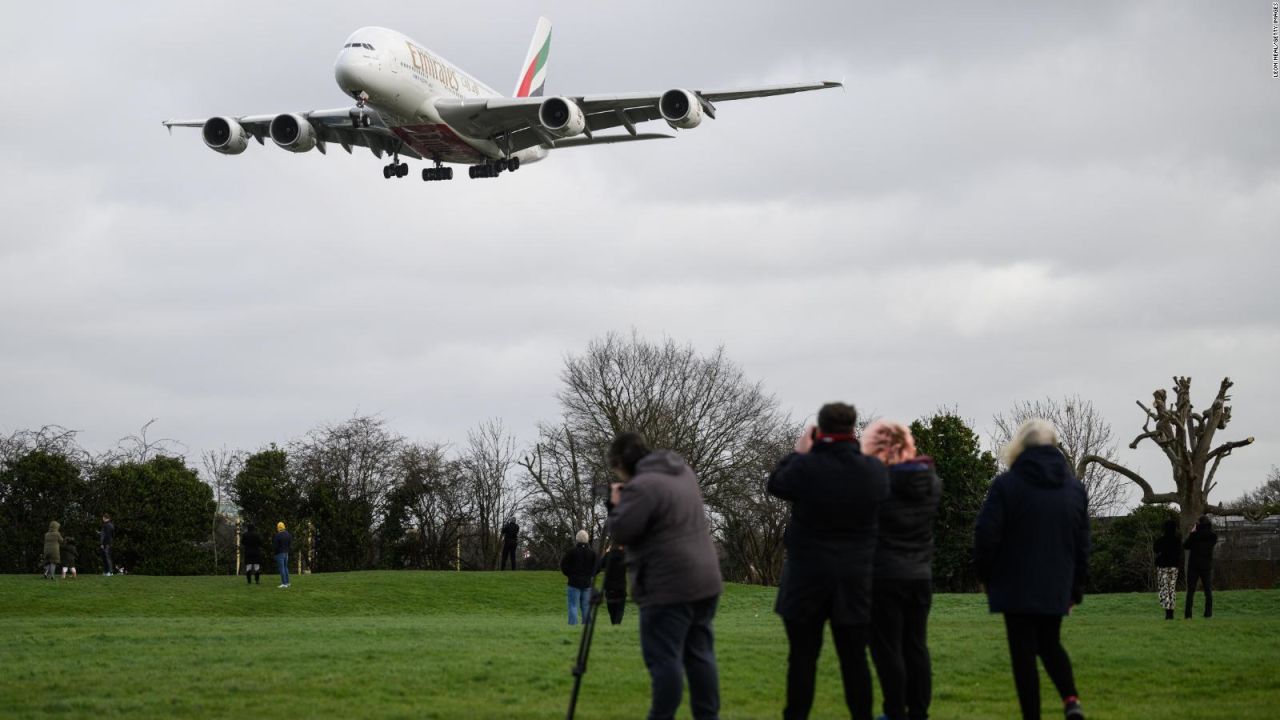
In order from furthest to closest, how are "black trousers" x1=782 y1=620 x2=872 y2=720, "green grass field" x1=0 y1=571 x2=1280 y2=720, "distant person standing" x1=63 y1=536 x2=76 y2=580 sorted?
"distant person standing" x1=63 y1=536 x2=76 y2=580
"green grass field" x1=0 y1=571 x2=1280 y2=720
"black trousers" x1=782 y1=620 x2=872 y2=720

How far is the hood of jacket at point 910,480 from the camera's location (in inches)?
312

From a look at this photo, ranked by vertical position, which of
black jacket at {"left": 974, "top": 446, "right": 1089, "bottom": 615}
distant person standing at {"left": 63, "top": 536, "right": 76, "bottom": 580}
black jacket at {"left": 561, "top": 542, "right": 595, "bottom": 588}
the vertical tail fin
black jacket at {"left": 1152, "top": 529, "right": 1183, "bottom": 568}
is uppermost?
the vertical tail fin

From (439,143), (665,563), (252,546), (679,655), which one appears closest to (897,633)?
(679,655)

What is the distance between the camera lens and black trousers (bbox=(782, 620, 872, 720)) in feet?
24.9

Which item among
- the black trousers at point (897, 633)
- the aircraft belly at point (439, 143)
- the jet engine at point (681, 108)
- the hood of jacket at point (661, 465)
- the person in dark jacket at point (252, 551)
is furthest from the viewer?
the aircraft belly at point (439, 143)

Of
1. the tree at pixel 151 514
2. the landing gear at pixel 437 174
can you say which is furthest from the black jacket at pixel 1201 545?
the tree at pixel 151 514

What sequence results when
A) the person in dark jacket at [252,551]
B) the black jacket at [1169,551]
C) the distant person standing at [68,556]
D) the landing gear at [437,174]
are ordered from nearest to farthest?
the black jacket at [1169,551] < the person in dark jacket at [252,551] < the distant person standing at [68,556] < the landing gear at [437,174]

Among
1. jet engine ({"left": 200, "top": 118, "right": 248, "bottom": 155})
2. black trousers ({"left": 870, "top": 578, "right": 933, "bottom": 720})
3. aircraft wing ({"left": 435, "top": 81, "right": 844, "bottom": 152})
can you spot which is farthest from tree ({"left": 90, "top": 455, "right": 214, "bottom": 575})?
black trousers ({"left": 870, "top": 578, "right": 933, "bottom": 720})

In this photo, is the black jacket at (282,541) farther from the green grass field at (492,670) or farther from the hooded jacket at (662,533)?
the hooded jacket at (662,533)

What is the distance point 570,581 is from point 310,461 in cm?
4398

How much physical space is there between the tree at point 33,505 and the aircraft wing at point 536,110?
18.2m

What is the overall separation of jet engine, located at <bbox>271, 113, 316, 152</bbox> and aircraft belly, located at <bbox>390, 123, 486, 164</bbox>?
2628 millimetres

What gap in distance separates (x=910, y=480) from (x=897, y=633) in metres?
→ 0.91

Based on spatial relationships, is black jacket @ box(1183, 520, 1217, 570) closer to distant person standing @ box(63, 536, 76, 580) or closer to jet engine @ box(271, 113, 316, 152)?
jet engine @ box(271, 113, 316, 152)
